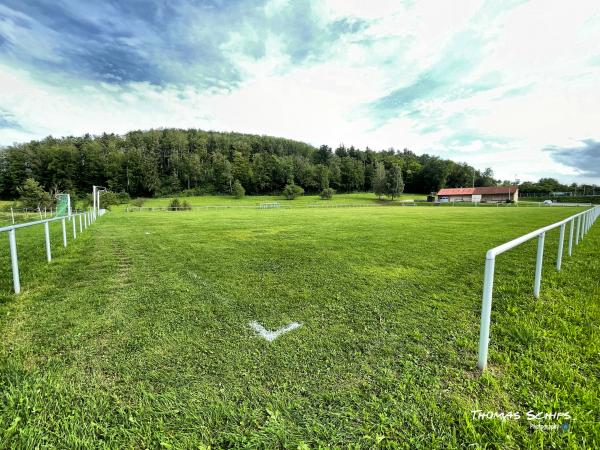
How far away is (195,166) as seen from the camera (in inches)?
3590

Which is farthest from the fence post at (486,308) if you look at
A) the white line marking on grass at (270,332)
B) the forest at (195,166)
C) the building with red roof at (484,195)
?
the building with red roof at (484,195)

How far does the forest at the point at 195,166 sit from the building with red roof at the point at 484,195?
14.5 m

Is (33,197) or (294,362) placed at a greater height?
(33,197)

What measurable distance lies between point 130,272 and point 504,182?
485 feet

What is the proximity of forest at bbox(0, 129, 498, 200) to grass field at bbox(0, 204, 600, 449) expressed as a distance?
78424 mm

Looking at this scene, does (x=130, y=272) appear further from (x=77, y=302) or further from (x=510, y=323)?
(x=510, y=323)

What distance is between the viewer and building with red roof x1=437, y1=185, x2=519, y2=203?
257 ft

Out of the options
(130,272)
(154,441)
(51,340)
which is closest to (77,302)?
(51,340)

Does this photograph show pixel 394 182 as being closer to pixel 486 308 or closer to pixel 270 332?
pixel 270 332

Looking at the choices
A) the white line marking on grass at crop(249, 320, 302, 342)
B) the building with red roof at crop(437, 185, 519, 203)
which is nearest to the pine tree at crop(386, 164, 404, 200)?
the building with red roof at crop(437, 185, 519, 203)

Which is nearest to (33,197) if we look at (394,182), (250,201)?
(250,201)

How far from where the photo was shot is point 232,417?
2199 mm

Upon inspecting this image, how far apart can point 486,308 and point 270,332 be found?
239cm

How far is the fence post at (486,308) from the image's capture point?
7.77ft
